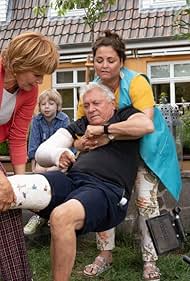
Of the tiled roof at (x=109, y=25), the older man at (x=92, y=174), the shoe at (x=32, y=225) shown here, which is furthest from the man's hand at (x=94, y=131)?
the tiled roof at (x=109, y=25)

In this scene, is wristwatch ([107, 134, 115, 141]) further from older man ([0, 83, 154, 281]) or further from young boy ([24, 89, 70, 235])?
young boy ([24, 89, 70, 235])

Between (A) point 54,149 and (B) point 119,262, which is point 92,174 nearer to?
(A) point 54,149

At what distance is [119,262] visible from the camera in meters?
4.25

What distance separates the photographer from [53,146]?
3.27 m

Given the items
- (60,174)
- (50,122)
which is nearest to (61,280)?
(60,174)

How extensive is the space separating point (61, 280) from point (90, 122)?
1.06m

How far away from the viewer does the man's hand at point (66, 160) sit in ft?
10.3

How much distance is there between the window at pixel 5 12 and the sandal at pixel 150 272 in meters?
11.4

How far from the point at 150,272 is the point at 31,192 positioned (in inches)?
54.4

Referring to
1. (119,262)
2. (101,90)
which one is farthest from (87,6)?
(101,90)

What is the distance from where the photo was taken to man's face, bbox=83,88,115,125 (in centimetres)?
329

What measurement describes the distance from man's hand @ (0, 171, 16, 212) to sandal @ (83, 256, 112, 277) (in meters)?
1.40

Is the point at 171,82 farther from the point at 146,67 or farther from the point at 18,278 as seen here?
the point at 18,278

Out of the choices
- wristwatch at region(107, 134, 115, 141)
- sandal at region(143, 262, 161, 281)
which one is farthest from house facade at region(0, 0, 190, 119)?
wristwatch at region(107, 134, 115, 141)
